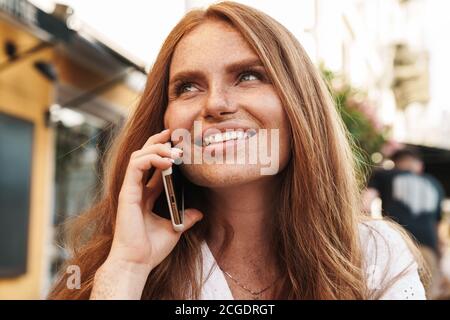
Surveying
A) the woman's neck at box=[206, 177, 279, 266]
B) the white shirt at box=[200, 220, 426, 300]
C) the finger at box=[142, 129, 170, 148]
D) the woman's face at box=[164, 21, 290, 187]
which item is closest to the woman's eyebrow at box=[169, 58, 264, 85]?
the woman's face at box=[164, 21, 290, 187]

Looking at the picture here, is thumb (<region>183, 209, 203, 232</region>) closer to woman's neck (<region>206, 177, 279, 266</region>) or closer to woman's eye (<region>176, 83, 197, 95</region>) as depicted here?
woman's neck (<region>206, 177, 279, 266</region>)

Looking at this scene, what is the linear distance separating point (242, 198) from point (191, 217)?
11 cm

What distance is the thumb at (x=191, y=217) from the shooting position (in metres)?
1.08

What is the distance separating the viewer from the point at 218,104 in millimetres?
953

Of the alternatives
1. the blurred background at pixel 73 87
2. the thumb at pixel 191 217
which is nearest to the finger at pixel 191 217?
the thumb at pixel 191 217

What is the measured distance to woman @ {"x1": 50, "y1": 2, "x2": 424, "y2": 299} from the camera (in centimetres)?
98

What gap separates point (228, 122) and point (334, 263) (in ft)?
1.04

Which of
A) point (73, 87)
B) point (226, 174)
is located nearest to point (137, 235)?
point (226, 174)

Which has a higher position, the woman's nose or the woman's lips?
the woman's nose

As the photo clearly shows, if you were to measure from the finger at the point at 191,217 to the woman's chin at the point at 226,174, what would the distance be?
128 mm

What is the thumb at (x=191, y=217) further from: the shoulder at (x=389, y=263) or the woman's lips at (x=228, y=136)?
the shoulder at (x=389, y=263)

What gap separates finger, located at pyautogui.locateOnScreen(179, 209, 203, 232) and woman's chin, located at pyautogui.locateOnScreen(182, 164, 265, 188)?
128 mm
